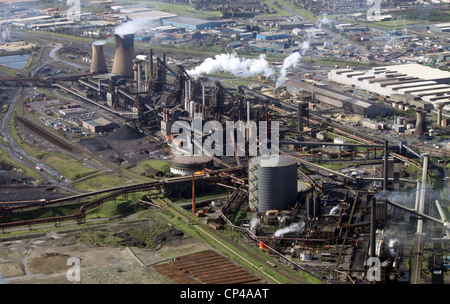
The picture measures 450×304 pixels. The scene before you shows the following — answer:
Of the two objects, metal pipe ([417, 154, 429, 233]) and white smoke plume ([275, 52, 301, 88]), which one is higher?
white smoke plume ([275, 52, 301, 88])

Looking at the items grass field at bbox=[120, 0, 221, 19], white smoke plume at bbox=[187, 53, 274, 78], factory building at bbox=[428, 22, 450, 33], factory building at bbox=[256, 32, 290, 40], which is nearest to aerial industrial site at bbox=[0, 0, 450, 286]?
white smoke plume at bbox=[187, 53, 274, 78]

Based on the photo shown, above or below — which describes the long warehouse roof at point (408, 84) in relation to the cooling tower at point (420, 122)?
above

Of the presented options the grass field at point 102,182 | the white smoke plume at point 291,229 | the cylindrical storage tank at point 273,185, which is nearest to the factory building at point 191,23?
the grass field at point 102,182

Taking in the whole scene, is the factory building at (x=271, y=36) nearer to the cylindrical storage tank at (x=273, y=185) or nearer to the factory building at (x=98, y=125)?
the factory building at (x=98, y=125)

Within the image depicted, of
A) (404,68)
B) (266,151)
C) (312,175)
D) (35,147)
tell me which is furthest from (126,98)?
(404,68)

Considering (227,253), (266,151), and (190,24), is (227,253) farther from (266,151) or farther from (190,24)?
(190,24)

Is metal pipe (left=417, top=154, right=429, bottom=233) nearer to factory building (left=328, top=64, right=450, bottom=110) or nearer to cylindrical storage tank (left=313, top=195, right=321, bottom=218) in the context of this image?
cylindrical storage tank (left=313, top=195, right=321, bottom=218)

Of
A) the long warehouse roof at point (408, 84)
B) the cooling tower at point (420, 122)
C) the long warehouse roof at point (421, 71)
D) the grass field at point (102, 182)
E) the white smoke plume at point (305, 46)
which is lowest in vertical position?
the grass field at point (102, 182)
